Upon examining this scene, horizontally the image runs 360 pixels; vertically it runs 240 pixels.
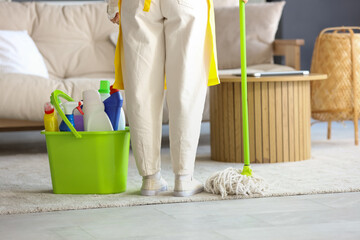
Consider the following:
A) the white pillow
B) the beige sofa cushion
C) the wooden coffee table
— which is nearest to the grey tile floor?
the wooden coffee table

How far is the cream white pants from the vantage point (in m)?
2.09

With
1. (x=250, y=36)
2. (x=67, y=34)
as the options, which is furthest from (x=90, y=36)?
(x=250, y=36)

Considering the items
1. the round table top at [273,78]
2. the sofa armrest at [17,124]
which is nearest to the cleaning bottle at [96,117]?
the round table top at [273,78]

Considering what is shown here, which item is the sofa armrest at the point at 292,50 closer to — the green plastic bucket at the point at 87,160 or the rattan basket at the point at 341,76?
the rattan basket at the point at 341,76

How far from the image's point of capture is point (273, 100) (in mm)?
2861

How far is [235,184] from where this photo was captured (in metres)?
2.15

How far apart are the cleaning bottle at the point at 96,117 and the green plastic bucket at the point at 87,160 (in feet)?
0.11

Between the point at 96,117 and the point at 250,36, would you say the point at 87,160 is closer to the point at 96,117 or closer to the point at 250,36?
the point at 96,117

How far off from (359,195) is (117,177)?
0.84 metres

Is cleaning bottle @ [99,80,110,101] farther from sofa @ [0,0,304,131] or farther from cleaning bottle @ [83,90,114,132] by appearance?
sofa @ [0,0,304,131]

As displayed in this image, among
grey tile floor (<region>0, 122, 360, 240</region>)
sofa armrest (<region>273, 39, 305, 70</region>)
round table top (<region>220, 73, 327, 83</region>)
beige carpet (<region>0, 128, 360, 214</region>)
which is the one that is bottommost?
beige carpet (<region>0, 128, 360, 214</region>)

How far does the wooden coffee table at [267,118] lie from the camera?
9.38 feet

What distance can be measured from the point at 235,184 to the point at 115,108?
0.50m

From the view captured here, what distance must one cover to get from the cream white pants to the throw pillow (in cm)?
173
